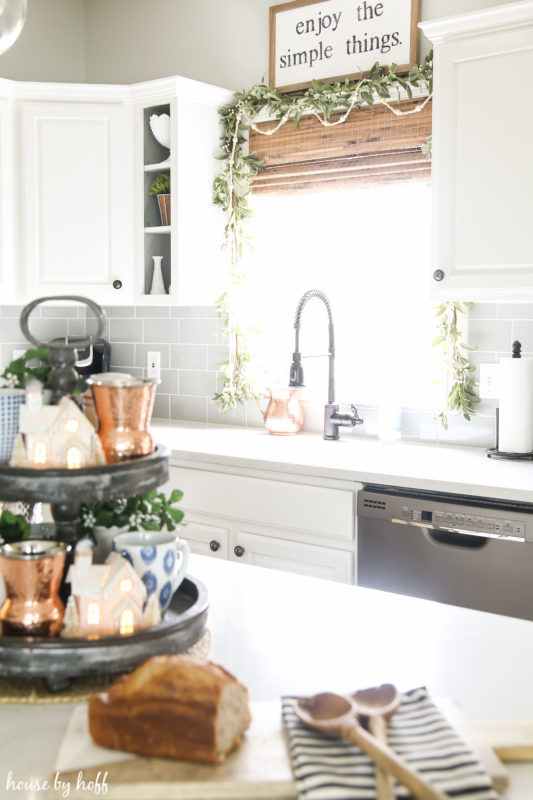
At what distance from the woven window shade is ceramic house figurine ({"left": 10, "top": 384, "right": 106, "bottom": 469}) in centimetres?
238

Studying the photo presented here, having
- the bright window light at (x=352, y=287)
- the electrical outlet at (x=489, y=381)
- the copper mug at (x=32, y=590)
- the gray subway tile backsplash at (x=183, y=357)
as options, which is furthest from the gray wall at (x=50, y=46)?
the copper mug at (x=32, y=590)

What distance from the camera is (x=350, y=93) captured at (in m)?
3.21

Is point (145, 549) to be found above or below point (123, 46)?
below

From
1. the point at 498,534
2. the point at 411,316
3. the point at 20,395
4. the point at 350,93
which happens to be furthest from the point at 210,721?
the point at 350,93

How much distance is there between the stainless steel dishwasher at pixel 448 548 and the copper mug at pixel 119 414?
4.86 feet

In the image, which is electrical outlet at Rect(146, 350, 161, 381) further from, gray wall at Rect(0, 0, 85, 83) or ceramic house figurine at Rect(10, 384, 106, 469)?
ceramic house figurine at Rect(10, 384, 106, 469)

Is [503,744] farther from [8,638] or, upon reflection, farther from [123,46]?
[123,46]

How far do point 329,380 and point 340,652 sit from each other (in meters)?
2.14

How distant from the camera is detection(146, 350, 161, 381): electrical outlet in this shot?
12.9 feet

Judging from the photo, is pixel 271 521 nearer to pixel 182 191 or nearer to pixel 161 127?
pixel 182 191

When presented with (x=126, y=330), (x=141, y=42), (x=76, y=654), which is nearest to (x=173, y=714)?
(x=76, y=654)

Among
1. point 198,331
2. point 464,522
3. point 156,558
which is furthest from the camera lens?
point 198,331

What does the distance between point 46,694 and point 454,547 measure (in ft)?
5.24

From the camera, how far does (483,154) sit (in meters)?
2.59
